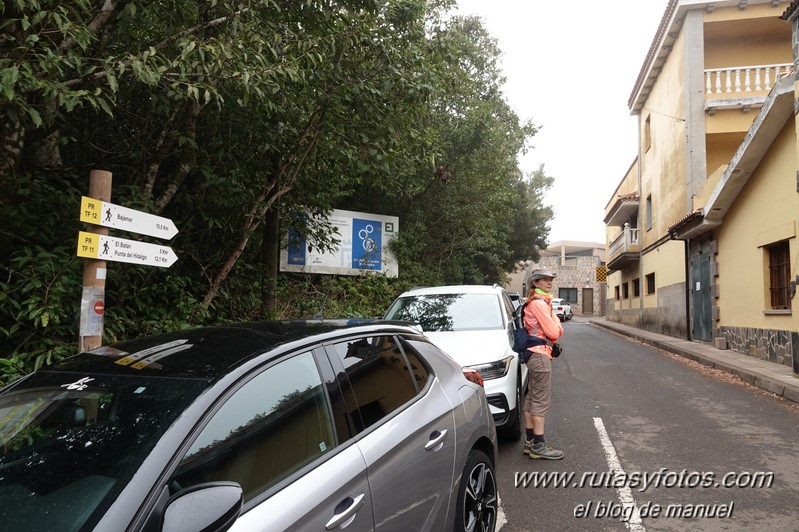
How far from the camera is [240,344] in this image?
7.53ft

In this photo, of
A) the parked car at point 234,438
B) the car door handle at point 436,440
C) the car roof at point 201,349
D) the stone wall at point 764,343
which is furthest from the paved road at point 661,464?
the stone wall at point 764,343

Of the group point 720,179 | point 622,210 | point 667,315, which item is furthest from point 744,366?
point 622,210

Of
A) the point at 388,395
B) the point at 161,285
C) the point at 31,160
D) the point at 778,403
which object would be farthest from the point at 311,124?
the point at 778,403

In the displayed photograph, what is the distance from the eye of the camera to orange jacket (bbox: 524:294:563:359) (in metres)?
4.93

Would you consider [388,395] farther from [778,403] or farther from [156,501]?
[778,403]

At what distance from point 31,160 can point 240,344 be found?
534 centimetres

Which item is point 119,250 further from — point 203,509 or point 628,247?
point 628,247

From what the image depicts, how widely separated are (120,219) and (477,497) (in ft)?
10.8

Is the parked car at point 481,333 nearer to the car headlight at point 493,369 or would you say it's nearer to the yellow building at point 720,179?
the car headlight at point 493,369

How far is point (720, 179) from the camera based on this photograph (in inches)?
519

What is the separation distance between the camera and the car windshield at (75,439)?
1528 mm

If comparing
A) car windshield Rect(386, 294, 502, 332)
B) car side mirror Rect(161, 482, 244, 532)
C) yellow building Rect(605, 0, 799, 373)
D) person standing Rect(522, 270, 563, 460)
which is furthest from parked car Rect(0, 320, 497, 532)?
yellow building Rect(605, 0, 799, 373)

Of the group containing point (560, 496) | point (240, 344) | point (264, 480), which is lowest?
point (560, 496)

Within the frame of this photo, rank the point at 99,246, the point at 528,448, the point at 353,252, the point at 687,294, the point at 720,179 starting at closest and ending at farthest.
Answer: the point at 99,246
the point at 528,448
the point at 353,252
the point at 720,179
the point at 687,294
